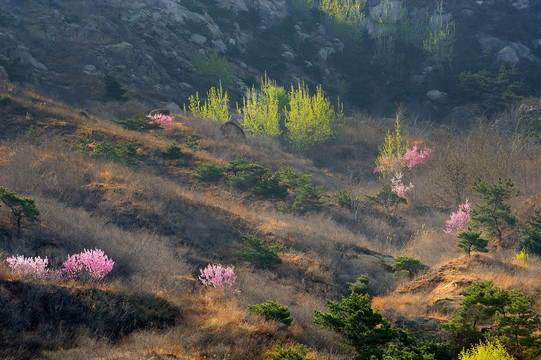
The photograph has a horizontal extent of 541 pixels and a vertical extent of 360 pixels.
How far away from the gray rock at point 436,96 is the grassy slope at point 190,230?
19308 mm

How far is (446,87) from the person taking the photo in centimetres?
4144

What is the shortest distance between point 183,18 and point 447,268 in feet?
134

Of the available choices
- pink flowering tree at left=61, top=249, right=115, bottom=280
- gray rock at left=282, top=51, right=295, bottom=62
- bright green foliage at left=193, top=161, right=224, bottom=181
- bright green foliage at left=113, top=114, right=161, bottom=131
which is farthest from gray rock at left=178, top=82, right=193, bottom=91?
pink flowering tree at left=61, top=249, right=115, bottom=280

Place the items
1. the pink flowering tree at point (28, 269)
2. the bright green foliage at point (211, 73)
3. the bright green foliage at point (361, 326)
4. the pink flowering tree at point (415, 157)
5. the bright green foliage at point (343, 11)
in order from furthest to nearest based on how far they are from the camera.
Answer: the bright green foliage at point (343, 11), the bright green foliage at point (211, 73), the pink flowering tree at point (415, 157), the pink flowering tree at point (28, 269), the bright green foliage at point (361, 326)

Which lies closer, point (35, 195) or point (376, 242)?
point (35, 195)

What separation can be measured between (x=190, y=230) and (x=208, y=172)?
6120 mm

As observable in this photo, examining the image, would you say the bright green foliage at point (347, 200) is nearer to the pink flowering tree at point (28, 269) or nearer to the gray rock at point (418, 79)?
the pink flowering tree at point (28, 269)

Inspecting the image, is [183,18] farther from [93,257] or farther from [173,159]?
[93,257]

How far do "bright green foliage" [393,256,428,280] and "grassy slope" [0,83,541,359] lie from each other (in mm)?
414

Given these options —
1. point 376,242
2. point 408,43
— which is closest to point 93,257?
point 376,242

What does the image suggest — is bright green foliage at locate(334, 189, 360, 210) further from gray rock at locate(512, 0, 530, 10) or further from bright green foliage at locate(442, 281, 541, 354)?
gray rock at locate(512, 0, 530, 10)

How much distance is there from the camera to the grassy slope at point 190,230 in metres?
5.54

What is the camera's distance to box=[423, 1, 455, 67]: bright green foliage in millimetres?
44875

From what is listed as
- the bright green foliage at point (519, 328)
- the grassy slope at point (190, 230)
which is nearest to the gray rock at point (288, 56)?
the grassy slope at point (190, 230)
